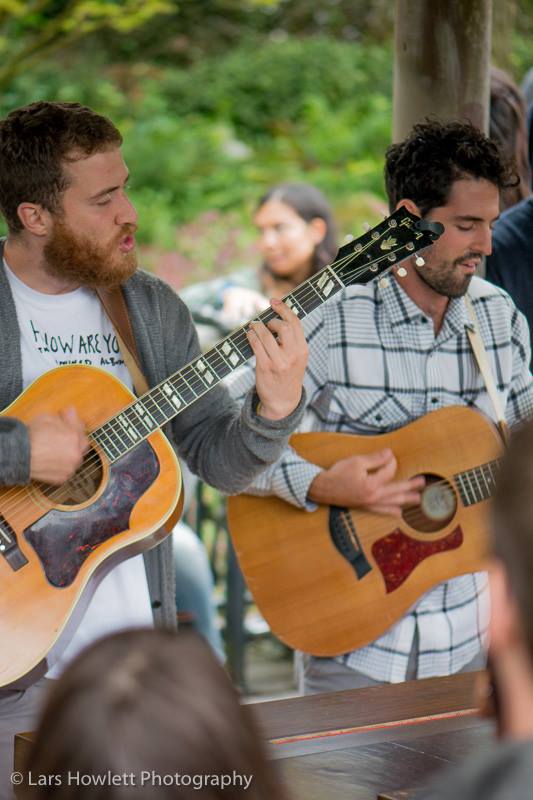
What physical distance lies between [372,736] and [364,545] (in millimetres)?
916

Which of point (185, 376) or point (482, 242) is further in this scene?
point (482, 242)

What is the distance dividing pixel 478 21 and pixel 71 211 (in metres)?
1.28

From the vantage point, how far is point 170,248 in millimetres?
9258

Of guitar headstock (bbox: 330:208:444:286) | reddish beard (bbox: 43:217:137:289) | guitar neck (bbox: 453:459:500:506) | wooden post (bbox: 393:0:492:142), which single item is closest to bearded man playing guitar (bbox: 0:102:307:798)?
reddish beard (bbox: 43:217:137:289)

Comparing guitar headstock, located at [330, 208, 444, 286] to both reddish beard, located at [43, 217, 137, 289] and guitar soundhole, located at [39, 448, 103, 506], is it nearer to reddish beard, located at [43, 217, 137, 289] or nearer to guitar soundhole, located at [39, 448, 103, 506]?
reddish beard, located at [43, 217, 137, 289]

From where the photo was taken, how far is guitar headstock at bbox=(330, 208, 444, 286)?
2.73m

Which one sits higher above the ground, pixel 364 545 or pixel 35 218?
pixel 35 218

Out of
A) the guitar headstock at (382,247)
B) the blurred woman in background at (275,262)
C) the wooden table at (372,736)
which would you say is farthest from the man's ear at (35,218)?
the blurred woman in background at (275,262)

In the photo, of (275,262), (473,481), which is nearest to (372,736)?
(473,481)

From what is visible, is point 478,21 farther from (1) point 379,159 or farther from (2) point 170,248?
(1) point 379,159

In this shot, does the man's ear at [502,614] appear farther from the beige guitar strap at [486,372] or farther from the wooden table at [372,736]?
the beige guitar strap at [486,372]

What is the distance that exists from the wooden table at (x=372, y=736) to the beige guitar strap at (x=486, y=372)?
78 cm

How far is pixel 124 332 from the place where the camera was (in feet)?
9.02

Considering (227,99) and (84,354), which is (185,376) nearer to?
(84,354)
